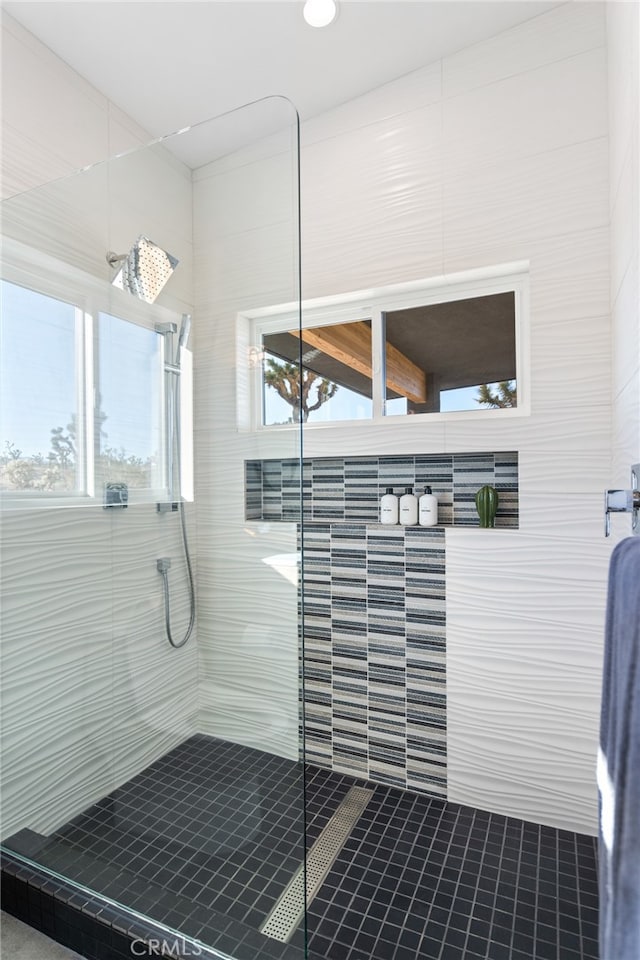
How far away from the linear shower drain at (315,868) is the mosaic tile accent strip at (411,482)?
1.17m

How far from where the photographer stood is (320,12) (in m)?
1.77

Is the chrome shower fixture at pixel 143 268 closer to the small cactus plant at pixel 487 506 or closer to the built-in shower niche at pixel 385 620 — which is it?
the built-in shower niche at pixel 385 620

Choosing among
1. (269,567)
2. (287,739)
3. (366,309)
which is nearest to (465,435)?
(366,309)

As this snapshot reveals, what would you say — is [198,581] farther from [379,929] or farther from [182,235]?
[379,929]

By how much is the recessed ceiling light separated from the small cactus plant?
176 centimetres

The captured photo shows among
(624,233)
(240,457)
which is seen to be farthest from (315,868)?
(624,233)

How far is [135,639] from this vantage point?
4.87 ft

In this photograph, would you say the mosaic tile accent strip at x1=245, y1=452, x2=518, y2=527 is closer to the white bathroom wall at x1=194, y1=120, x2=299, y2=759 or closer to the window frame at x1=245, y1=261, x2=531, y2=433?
the window frame at x1=245, y1=261, x2=531, y2=433

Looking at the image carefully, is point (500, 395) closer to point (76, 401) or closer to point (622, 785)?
point (76, 401)

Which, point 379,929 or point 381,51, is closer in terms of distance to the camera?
point 379,929

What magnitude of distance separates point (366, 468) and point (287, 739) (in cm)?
145

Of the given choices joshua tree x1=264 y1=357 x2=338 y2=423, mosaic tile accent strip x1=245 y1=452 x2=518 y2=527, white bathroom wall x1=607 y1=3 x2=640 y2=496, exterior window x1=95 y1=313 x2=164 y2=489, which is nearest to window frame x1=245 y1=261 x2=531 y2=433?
mosaic tile accent strip x1=245 y1=452 x2=518 y2=527

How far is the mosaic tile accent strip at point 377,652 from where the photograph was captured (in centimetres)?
215

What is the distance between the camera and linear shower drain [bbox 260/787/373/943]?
1193 millimetres
